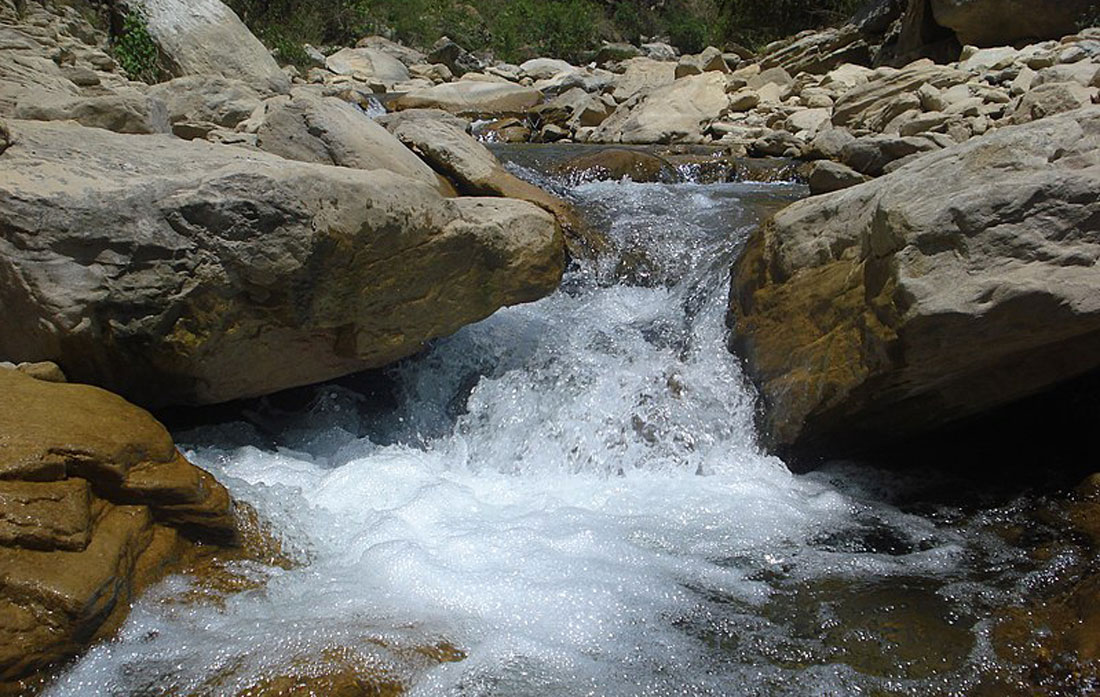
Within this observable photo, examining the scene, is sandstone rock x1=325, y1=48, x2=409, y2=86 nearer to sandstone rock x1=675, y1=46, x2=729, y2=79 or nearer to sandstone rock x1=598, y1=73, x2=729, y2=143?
sandstone rock x1=675, y1=46, x2=729, y2=79

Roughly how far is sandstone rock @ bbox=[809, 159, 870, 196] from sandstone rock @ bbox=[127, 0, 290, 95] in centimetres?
532

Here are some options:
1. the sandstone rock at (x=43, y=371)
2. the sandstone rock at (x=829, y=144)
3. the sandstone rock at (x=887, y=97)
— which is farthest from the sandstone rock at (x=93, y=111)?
the sandstone rock at (x=887, y=97)

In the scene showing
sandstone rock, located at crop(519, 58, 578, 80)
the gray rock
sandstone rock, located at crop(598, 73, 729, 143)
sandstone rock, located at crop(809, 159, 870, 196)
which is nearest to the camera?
sandstone rock, located at crop(809, 159, 870, 196)

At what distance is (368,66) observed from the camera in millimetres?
17109

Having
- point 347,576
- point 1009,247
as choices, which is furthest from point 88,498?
point 1009,247

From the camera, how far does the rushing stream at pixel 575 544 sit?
2.37 metres

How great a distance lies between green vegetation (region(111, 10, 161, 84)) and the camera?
8.05 m

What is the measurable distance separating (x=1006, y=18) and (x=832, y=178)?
749 centimetres

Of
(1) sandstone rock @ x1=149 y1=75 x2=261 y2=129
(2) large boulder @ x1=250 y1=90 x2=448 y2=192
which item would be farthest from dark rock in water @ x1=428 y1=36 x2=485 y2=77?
(2) large boulder @ x1=250 y1=90 x2=448 y2=192

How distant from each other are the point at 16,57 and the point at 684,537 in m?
5.43

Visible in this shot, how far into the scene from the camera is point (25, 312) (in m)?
3.22

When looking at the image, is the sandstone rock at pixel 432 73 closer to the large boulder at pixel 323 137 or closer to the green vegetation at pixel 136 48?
the green vegetation at pixel 136 48

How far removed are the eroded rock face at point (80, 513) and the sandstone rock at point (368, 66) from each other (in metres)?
14.1

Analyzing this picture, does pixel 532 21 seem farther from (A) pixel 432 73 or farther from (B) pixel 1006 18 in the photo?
(B) pixel 1006 18
